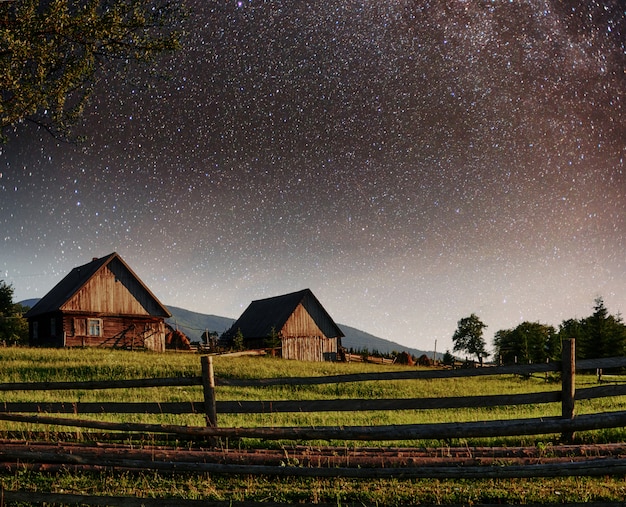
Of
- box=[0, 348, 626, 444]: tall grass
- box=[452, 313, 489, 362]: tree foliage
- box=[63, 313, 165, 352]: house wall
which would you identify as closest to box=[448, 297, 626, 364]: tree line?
box=[452, 313, 489, 362]: tree foliage

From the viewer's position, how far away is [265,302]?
2095 inches

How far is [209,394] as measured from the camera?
27.2 ft

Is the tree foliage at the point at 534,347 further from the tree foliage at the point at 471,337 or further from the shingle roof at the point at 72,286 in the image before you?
the shingle roof at the point at 72,286

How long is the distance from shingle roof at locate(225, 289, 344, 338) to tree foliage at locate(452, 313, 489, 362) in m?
56.3

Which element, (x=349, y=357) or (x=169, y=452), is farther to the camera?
(x=349, y=357)

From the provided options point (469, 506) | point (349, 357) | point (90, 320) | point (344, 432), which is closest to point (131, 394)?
point (344, 432)

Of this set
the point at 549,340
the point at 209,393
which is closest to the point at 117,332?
the point at 209,393

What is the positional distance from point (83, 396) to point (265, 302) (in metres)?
35.5

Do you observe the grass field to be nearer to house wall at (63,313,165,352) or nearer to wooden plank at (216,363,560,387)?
wooden plank at (216,363,560,387)

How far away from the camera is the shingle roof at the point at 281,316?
46.2 m

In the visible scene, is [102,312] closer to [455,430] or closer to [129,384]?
[129,384]

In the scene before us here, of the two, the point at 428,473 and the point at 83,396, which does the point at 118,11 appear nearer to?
the point at 83,396

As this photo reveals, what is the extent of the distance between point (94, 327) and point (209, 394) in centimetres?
3515

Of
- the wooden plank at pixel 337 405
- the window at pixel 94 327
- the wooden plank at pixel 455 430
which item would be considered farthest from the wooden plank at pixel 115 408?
the window at pixel 94 327
